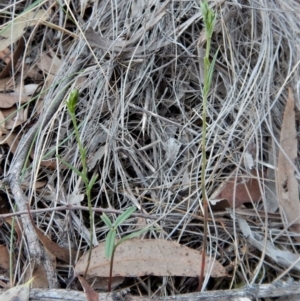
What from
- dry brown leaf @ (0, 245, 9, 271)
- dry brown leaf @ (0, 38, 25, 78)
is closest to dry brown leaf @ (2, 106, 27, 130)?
dry brown leaf @ (0, 38, 25, 78)

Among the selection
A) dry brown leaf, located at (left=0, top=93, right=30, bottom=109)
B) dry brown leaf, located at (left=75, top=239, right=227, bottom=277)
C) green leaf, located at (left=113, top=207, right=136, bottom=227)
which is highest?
dry brown leaf, located at (left=0, top=93, right=30, bottom=109)

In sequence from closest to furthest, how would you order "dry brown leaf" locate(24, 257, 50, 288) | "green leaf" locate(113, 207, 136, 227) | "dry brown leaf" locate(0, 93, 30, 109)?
1. "green leaf" locate(113, 207, 136, 227)
2. "dry brown leaf" locate(24, 257, 50, 288)
3. "dry brown leaf" locate(0, 93, 30, 109)

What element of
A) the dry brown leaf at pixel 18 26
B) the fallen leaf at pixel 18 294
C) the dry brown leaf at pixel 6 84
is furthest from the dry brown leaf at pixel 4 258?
the dry brown leaf at pixel 18 26

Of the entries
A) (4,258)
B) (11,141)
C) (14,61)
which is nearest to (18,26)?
(14,61)

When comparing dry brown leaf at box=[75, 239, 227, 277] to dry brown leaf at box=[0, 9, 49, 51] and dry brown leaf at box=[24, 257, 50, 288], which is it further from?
dry brown leaf at box=[0, 9, 49, 51]

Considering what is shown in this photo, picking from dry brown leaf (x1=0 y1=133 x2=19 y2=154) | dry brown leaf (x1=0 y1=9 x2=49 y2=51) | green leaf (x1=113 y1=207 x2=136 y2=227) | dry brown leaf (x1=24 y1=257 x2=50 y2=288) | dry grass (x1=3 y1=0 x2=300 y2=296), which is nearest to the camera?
green leaf (x1=113 y1=207 x2=136 y2=227)

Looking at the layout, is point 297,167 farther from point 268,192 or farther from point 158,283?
point 158,283

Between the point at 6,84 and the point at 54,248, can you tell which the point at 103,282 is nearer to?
the point at 54,248
